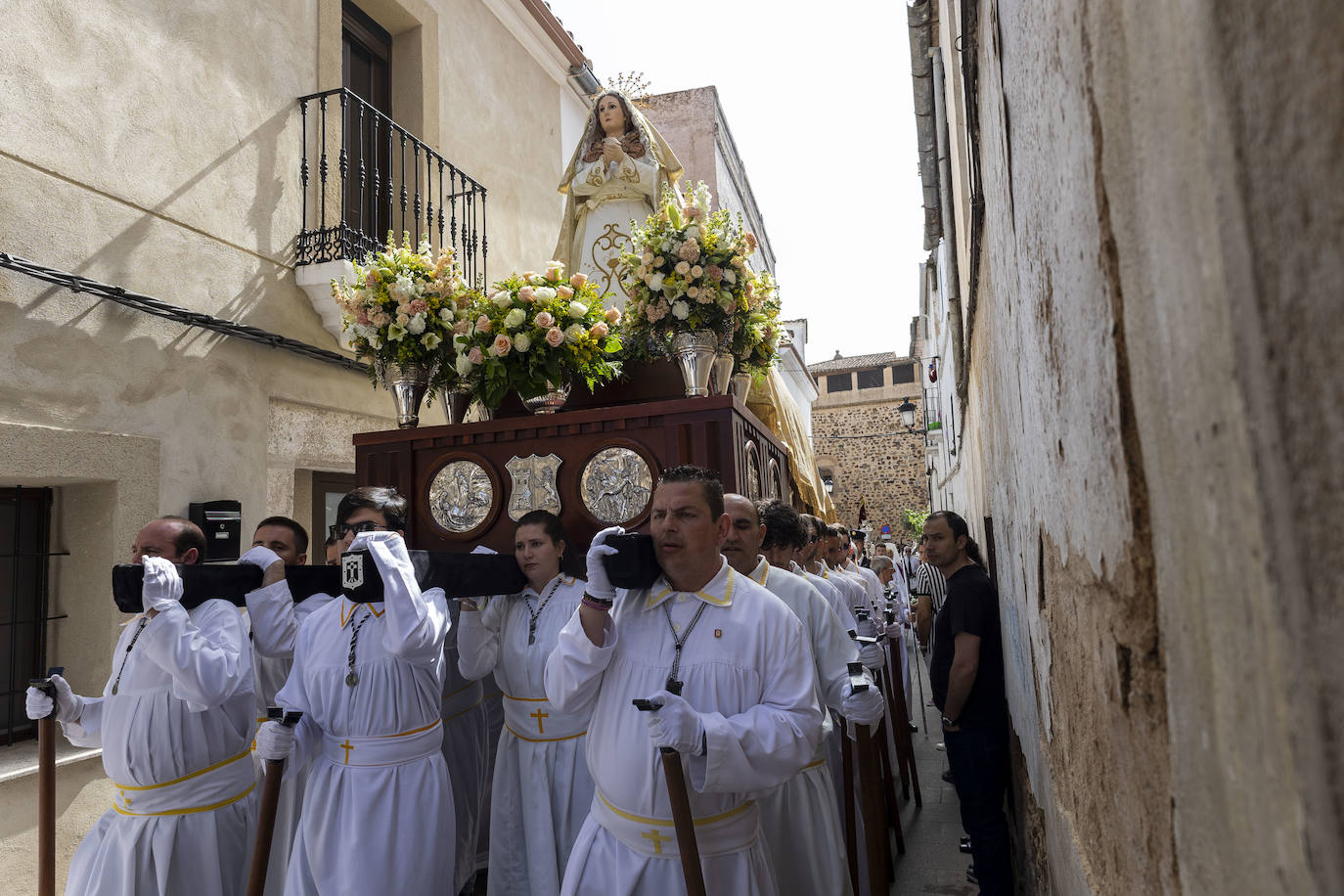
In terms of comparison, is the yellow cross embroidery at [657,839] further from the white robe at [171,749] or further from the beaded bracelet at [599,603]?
the white robe at [171,749]

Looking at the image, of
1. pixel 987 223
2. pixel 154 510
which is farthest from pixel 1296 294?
pixel 154 510

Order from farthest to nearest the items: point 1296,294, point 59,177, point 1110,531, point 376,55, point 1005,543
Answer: point 376,55 → point 59,177 → point 1005,543 → point 1110,531 → point 1296,294

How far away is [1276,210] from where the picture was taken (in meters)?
0.60

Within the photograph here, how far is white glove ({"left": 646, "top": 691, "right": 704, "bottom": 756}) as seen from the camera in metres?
2.34

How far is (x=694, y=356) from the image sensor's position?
14.8 feet

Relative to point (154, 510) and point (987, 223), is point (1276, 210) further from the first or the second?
point (154, 510)

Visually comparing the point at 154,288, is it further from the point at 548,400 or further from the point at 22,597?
the point at 548,400

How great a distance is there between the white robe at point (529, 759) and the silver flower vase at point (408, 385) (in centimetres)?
129

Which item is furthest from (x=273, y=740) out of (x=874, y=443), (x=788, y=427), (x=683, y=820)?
(x=874, y=443)

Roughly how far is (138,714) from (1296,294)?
407cm

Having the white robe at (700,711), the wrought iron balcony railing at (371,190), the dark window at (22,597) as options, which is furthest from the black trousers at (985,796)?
the wrought iron balcony railing at (371,190)

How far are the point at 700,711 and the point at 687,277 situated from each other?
2607mm

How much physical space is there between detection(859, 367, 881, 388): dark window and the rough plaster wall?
36.2 meters

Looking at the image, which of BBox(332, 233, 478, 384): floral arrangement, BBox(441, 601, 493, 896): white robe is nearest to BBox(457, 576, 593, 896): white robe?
BBox(441, 601, 493, 896): white robe
